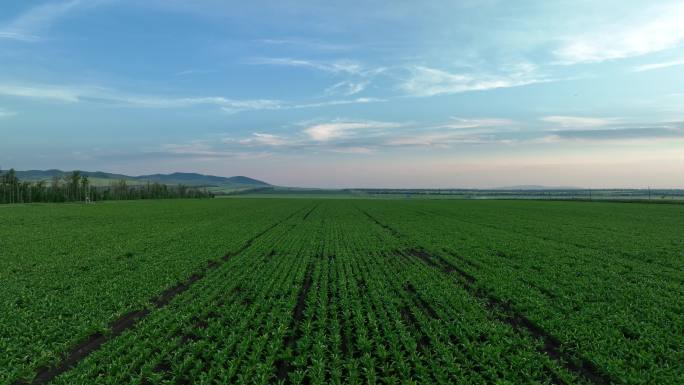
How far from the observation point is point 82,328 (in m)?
10.1

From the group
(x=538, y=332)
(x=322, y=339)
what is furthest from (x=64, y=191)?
(x=538, y=332)

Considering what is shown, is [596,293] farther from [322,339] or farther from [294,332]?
[294,332]

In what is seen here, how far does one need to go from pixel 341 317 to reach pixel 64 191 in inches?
5575

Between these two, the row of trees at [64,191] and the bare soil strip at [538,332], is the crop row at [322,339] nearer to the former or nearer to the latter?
the bare soil strip at [538,332]

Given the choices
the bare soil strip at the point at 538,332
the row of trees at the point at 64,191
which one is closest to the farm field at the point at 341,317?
the bare soil strip at the point at 538,332

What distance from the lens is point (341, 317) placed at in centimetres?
1123

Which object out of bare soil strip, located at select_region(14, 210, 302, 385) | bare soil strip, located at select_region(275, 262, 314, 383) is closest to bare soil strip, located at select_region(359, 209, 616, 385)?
bare soil strip, located at select_region(275, 262, 314, 383)

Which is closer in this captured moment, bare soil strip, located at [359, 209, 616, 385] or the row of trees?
bare soil strip, located at [359, 209, 616, 385]

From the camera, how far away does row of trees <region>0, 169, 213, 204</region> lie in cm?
10188

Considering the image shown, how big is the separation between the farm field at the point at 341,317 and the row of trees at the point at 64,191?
104 meters

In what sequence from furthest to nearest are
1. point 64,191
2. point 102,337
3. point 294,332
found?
point 64,191 → point 294,332 → point 102,337

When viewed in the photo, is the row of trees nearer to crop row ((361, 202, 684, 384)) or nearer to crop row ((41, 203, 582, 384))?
crop row ((41, 203, 582, 384))

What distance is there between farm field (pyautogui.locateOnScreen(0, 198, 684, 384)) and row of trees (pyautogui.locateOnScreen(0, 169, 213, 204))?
10370cm

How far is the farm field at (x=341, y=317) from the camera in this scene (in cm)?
796
